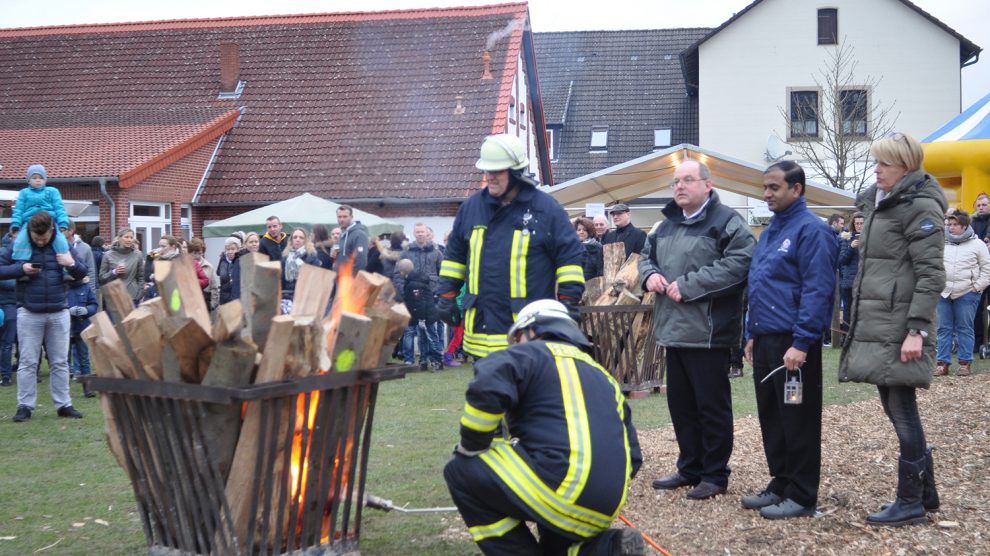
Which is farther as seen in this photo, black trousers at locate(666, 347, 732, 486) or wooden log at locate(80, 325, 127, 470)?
black trousers at locate(666, 347, 732, 486)

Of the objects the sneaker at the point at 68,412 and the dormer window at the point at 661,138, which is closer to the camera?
the sneaker at the point at 68,412

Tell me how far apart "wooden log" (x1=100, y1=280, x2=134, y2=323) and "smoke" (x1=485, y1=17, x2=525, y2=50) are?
24705 mm

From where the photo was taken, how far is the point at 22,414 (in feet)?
32.3

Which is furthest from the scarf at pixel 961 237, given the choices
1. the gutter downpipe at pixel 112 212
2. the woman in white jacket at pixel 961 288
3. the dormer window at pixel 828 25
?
the dormer window at pixel 828 25

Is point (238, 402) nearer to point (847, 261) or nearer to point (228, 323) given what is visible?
point (228, 323)

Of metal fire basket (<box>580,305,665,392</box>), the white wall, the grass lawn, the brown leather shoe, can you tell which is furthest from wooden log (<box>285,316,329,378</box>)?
the white wall

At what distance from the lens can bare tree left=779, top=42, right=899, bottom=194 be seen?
33.5 meters

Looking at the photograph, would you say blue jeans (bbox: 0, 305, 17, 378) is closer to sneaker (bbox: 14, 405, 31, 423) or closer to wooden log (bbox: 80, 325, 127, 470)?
sneaker (bbox: 14, 405, 31, 423)

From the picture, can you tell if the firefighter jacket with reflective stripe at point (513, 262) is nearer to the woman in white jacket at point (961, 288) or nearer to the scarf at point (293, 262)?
the scarf at point (293, 262)

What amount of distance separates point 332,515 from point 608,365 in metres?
6.04

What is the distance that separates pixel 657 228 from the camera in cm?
696

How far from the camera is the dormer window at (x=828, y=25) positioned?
3538 centimetres

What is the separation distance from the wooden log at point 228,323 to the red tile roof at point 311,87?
2077 cm

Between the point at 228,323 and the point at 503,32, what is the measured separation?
1011 inches
